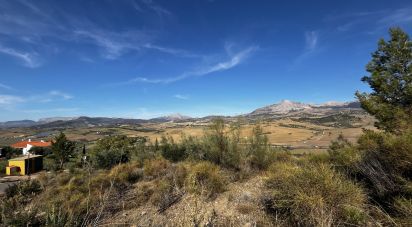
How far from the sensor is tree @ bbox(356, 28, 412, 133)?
1305 centimetres

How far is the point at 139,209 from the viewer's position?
7.74 metres

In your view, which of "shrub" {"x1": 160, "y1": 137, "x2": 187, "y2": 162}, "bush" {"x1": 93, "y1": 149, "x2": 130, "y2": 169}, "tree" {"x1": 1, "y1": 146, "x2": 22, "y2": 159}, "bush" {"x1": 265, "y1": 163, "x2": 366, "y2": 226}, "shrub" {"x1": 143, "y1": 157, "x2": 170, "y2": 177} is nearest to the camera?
"bush" {"x1": 265, "y1": 163, "x2": 366, "y2": 226}

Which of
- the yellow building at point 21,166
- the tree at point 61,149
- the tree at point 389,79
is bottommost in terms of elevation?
the yellow building at point 21,166

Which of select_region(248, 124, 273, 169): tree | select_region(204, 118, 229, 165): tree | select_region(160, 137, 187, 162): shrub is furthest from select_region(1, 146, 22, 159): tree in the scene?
select_region(248, 124, 273, 169): tree

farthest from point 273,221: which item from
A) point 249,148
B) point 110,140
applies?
point 110,140

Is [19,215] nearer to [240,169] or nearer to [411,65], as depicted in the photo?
[240,169]

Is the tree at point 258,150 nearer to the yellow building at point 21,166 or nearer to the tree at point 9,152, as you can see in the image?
the yellow building at point 21,166

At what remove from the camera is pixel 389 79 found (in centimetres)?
1387

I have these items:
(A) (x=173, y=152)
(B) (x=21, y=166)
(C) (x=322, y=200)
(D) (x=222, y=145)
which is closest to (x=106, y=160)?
(A) (x=173, y=152)

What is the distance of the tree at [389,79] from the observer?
13055mm

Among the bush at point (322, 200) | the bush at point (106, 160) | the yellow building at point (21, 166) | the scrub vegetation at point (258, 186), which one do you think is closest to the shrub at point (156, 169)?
the scrub vegetation at point (258, 186)

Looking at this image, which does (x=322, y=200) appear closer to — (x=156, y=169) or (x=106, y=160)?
(x=156, y=169)

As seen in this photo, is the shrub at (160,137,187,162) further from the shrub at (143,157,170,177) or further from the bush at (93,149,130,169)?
the bush at (93,149,130,169)

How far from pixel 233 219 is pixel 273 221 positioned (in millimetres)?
1162
